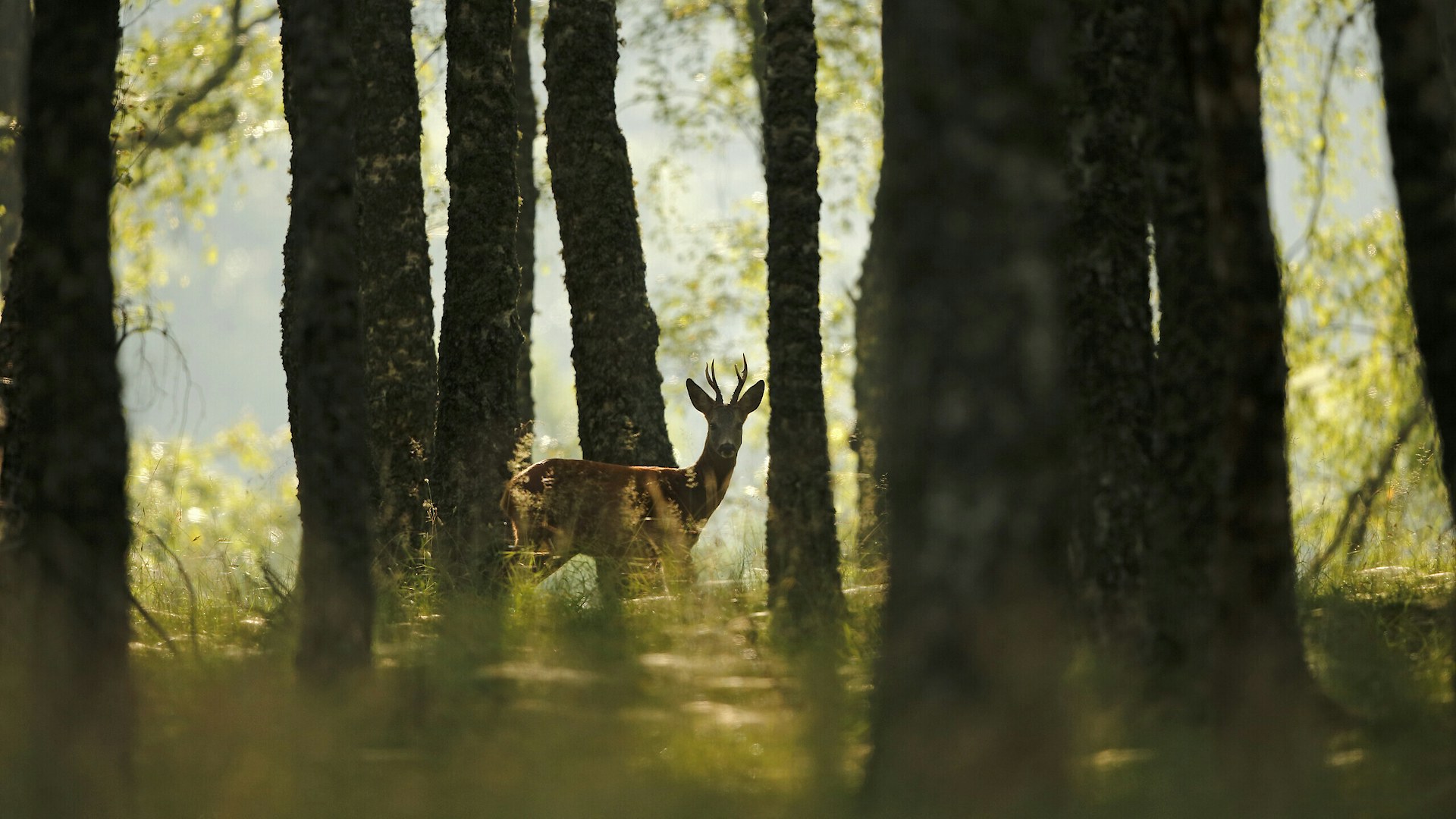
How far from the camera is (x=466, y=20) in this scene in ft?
37.5

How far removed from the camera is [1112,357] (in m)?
6.81

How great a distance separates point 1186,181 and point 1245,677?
10.0 ft

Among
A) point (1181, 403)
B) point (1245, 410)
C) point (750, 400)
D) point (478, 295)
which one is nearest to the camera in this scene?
point (1245, 410)

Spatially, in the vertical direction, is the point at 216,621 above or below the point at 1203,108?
below

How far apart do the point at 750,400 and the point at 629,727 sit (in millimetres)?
8246

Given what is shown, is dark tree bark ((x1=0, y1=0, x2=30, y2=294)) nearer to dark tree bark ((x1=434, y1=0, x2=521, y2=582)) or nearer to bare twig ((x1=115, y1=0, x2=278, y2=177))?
bare twig ((x1=115, y1=0, x2=278, y2=177))

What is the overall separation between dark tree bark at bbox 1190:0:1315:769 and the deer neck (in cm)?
706

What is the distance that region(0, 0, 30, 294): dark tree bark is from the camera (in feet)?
60.7

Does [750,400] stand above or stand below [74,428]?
above

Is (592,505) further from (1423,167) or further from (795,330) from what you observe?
(1423,167)

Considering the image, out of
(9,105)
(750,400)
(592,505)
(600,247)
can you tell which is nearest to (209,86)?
(9,105)

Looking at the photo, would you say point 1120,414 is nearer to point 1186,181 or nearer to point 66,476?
point 1186,181

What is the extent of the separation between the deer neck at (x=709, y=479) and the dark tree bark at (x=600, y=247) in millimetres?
391

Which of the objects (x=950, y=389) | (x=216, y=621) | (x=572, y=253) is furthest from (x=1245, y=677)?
(x=572, y=253)
